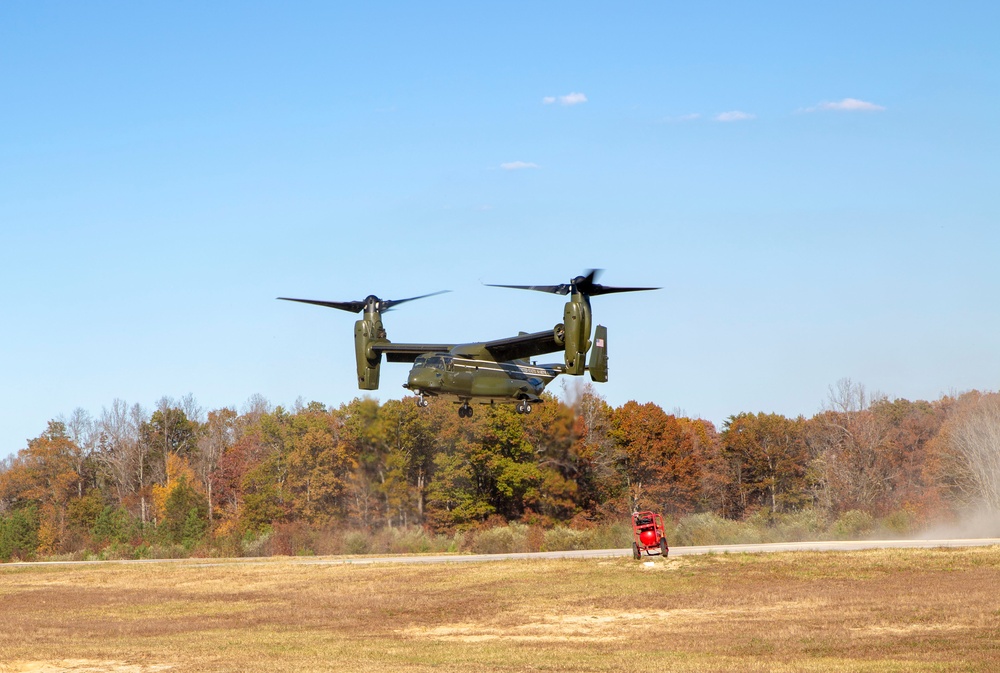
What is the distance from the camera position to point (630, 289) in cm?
3353

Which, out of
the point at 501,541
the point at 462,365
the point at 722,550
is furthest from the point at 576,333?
the point at 501,541

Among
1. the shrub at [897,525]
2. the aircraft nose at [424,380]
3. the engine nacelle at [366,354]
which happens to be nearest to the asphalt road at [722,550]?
the shrub at [897,525]

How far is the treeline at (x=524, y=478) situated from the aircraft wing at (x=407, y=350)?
732 inches

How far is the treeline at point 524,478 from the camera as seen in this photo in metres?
67.7

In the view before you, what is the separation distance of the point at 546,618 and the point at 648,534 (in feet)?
39.1

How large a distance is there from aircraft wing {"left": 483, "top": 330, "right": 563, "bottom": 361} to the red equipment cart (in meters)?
8.05

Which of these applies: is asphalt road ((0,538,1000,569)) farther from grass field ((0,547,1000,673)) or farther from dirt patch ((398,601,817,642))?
dirt patch ((398,601,817,642))

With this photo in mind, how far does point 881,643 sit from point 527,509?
147 ft

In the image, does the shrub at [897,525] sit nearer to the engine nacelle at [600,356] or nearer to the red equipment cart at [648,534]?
the red equipment cart at [648,534]

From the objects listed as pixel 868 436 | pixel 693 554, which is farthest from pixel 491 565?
pixel 868 436

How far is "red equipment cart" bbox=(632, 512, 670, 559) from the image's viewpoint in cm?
4329

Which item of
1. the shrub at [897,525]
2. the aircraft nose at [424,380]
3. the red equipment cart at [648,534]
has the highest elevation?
A: the aircraft nose at [424,380]

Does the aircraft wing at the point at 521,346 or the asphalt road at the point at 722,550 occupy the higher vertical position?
the aircraft wing at the point at 521,346

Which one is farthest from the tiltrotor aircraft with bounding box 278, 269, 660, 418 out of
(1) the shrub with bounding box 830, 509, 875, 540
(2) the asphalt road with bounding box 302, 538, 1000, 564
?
(1) the shrub with bounding box 830, 509, 875, 540
